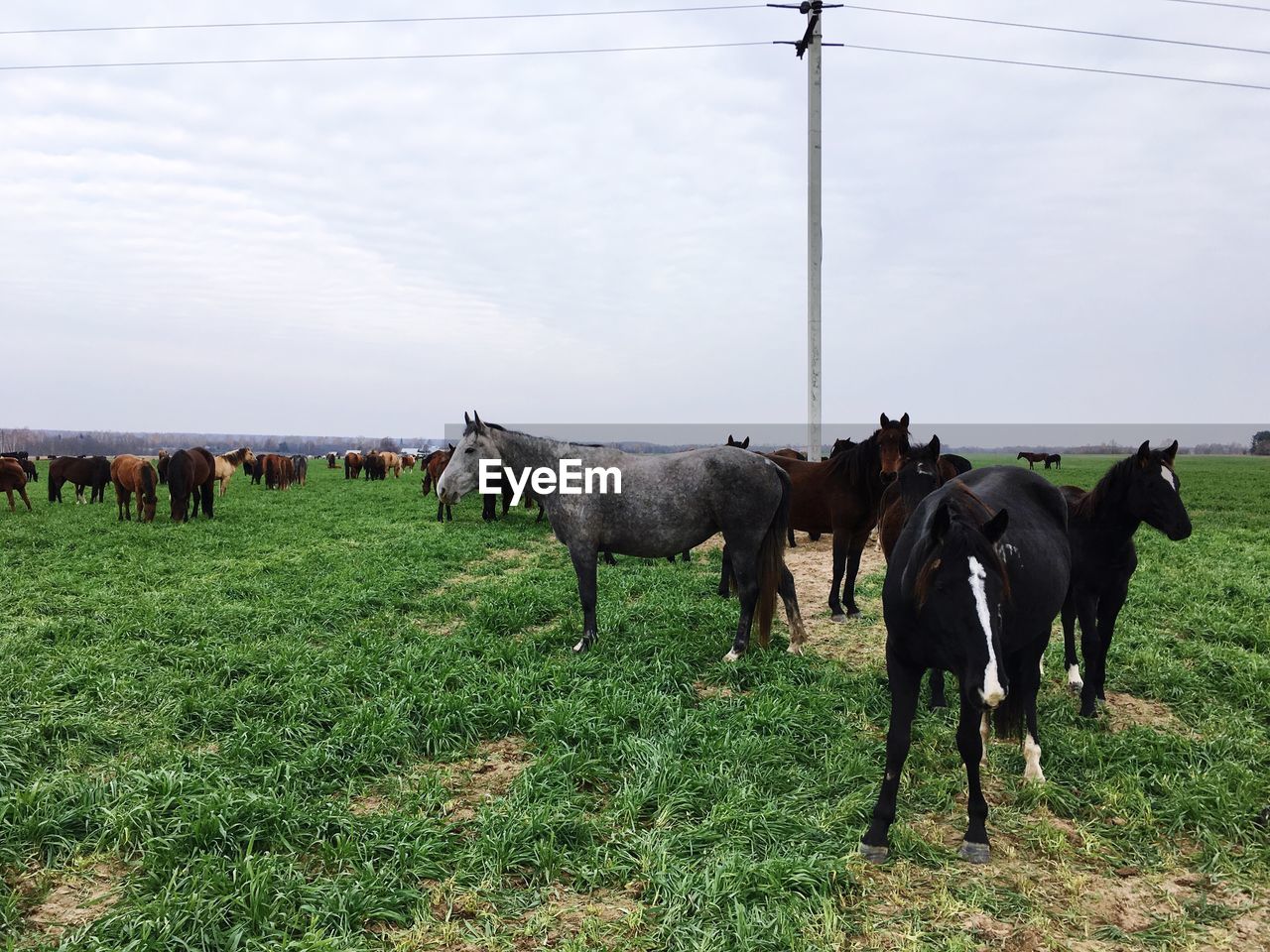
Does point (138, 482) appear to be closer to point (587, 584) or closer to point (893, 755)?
point (587, 584)

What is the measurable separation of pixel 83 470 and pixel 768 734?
→ 1046 inches

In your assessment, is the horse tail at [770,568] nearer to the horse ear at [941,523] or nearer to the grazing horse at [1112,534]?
the grazing horse at [1112,534]

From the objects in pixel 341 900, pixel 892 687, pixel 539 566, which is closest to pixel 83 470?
pixel 539 566

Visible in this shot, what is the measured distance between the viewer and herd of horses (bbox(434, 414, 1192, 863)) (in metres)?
3.44

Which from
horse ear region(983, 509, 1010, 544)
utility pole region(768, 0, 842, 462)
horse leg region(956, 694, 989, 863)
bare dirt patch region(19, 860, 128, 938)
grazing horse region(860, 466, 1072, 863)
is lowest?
bare dirt patch region(19, 860, 128, 938)

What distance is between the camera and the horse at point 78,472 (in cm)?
2262

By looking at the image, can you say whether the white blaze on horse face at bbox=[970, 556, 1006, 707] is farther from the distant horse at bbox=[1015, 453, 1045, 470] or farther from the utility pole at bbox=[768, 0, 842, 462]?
the distant horse at bbox=[1015, 453, 1045, 470]

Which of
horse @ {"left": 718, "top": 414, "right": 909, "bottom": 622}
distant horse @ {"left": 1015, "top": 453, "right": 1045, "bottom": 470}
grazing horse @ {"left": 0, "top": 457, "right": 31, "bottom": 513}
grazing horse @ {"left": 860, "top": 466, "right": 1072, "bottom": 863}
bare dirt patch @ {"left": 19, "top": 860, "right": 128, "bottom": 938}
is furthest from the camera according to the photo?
distant horse @ {"left": 1015, "top": 453, "right": 1045, "bottom": 470}

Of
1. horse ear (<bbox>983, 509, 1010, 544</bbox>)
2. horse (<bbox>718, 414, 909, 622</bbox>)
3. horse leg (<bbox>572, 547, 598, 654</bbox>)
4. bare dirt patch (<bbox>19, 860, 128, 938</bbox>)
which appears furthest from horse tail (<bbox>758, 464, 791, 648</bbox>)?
bare dirt patch (<bbox>19, 860, 128, 938</bbox>)

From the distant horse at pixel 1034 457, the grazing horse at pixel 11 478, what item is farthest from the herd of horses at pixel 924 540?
the distant horse at pixel 1034 457

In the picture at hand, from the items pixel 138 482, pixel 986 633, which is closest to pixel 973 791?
pixel 986 633

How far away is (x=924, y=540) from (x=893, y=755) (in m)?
1.21

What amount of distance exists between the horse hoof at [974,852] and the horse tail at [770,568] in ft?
11.3

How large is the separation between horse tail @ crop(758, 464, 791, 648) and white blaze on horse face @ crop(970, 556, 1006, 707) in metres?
3.64
